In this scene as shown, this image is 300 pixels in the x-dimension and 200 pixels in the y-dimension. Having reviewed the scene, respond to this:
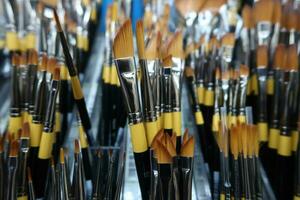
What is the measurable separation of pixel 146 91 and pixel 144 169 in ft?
0.35

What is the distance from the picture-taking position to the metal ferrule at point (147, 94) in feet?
1.70

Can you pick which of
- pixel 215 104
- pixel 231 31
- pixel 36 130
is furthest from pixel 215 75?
pixel 36 130

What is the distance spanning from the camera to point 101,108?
704 millimetres

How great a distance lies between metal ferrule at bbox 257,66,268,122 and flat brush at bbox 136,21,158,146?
22 centimetres

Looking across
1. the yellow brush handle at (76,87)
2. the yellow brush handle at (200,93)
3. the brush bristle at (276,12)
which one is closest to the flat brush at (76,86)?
the yellow brush handle at (76,87)

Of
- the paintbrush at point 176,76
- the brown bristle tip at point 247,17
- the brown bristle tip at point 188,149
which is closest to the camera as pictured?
the brown bristle tip at point 188,149

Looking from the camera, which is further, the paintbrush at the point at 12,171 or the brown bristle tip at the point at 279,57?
the brown bristle tip at the point at 279,57

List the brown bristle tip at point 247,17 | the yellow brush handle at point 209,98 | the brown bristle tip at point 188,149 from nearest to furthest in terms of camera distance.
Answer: the brown bristle tip at point 188,149
the yellow brush handle at point 209,98
the brown bristle tip at point 247,17

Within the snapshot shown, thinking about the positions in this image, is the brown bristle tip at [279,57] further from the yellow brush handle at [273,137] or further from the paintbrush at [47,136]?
the paintbrush at [47,136]

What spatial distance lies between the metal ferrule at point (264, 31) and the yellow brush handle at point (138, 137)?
0.36 m

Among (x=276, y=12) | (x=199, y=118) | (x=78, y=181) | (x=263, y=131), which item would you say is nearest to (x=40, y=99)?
(x=78, y=181)

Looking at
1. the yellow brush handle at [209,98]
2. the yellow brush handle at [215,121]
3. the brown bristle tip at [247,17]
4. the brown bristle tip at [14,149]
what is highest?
the brown bristle tip at [247,17]

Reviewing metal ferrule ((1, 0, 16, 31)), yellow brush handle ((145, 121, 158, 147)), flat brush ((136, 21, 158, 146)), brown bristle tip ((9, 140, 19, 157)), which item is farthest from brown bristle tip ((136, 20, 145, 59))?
metal ferrule ((1, 0, 16, 31))

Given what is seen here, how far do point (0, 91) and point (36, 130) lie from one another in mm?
327
